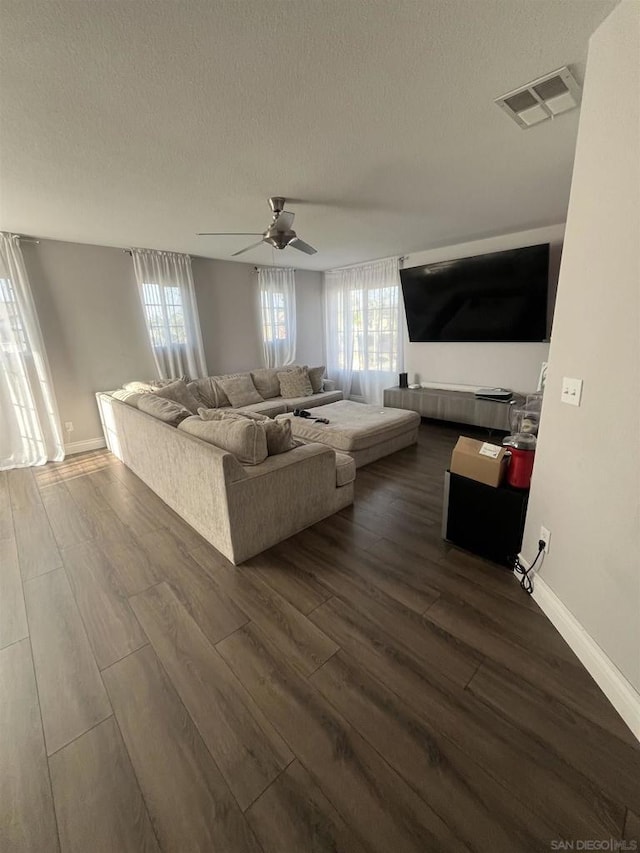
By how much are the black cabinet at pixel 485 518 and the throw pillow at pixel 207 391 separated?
3498 millimetres

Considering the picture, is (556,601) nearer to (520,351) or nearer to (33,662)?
(33,662)

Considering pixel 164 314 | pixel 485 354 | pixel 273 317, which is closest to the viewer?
Result: pixel 164 314

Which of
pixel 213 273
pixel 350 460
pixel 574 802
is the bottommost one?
pixel 574 802

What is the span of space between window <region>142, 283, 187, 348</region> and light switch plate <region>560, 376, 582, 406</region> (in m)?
4.52

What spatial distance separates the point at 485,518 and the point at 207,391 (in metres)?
3.83

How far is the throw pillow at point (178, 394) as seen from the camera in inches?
143

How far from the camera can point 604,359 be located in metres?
1.27

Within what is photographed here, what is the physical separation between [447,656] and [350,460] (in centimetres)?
147

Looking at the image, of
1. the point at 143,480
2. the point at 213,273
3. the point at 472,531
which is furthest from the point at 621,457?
the point at 213,273

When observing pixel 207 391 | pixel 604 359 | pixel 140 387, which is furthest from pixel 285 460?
pixel 207 391

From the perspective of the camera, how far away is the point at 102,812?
100 cm

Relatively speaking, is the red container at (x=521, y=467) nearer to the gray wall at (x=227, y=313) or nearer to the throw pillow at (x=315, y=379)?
the throw pillow at (x=315, y=379)

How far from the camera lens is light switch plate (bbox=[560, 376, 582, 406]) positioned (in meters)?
1.40

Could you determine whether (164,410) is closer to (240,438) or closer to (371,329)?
(240,438)
